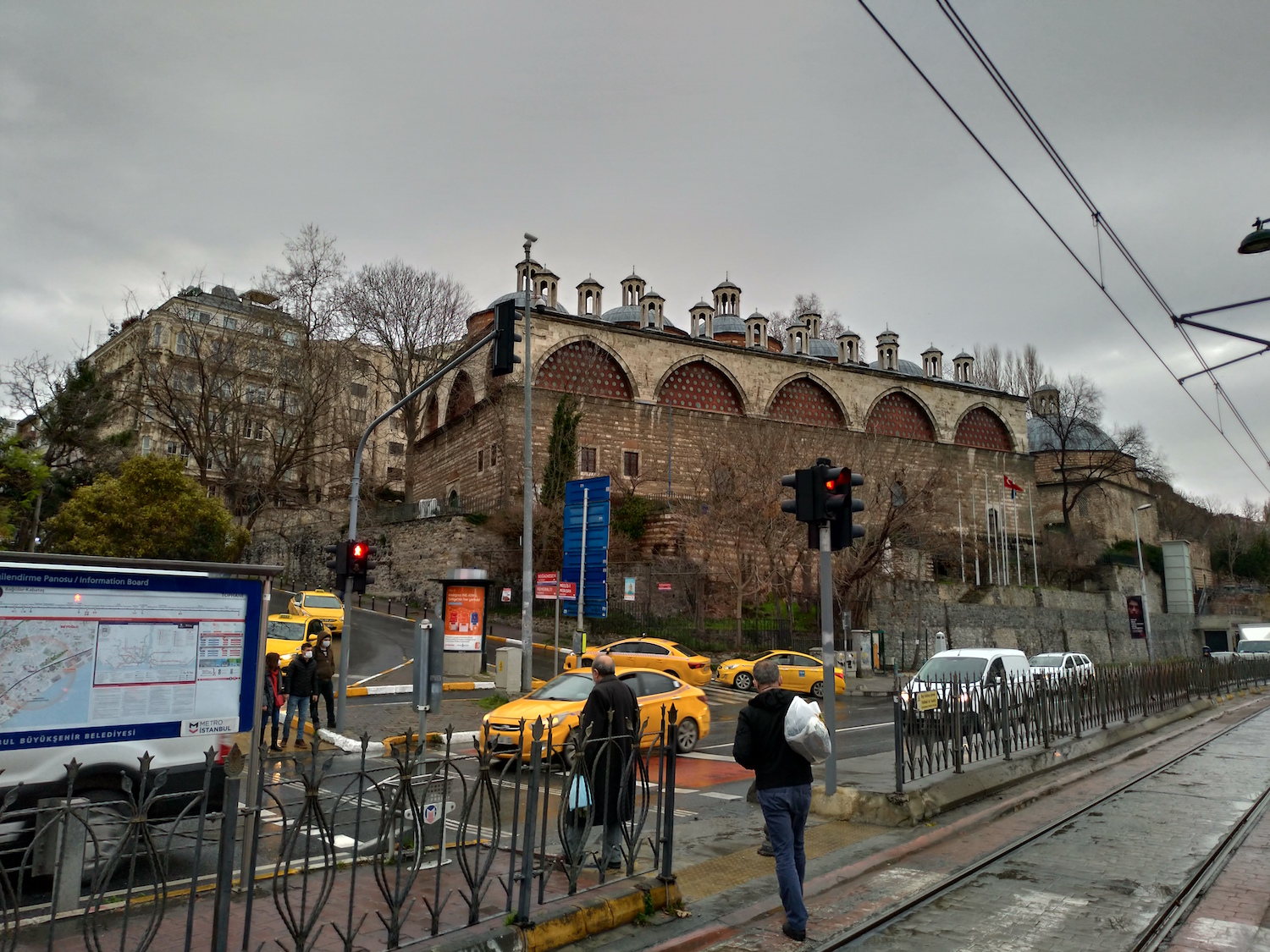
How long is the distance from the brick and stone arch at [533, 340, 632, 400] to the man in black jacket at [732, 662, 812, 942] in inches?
1498

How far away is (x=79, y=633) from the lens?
5.40 m

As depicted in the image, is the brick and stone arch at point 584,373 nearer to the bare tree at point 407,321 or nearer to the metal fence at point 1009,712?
the bare tree at point 407,321

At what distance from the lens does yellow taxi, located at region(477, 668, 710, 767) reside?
1111 centimetres

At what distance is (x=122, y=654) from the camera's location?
5.55 m

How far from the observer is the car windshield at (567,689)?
11.9 meters

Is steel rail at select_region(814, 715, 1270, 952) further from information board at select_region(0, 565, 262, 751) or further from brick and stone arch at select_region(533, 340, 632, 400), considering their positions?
brick and stone arch at select_region(533, 340, 632, 400)

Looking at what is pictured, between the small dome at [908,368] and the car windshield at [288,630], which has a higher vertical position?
the small dome at [908,368]

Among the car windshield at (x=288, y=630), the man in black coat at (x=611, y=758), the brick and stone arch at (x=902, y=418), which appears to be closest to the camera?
the man in black coat at (x=611, y=758)

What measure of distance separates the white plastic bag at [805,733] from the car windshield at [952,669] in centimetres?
1133

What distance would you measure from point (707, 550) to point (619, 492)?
937 centimetres

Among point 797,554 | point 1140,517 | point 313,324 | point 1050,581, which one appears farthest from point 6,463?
point 1140,517

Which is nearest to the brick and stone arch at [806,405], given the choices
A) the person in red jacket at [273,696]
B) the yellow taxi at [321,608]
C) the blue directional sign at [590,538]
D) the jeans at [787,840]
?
the yellow taxi at [321,608]

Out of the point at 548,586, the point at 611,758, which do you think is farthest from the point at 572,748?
the point at 548,586

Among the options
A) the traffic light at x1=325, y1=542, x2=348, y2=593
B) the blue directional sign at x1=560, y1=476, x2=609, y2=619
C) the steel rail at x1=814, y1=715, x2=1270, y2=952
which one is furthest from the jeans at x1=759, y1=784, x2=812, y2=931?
the blue directional sign at x1=560, y1=476, x2=609, y2=619
